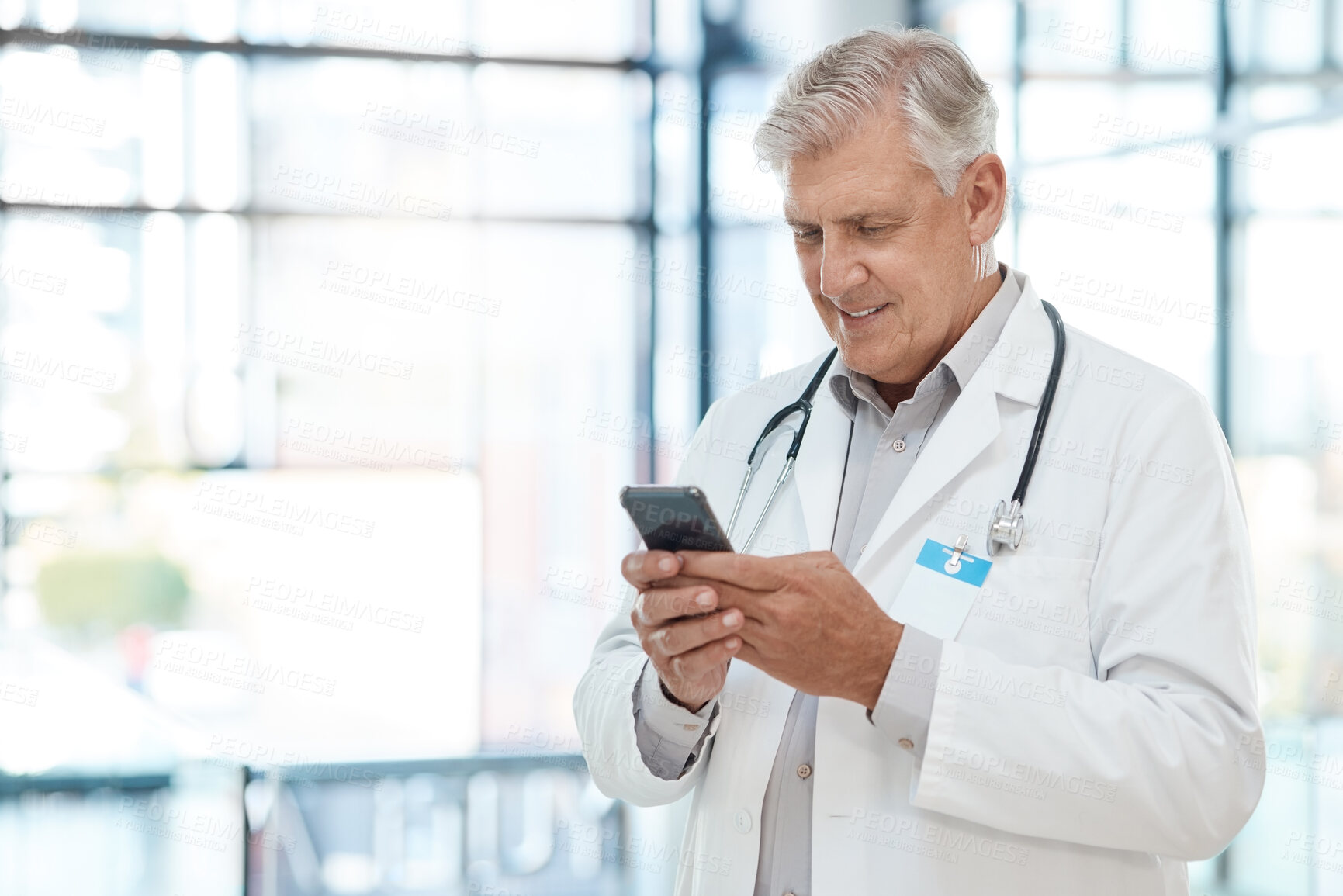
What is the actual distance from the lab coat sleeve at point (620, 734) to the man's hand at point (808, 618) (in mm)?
252

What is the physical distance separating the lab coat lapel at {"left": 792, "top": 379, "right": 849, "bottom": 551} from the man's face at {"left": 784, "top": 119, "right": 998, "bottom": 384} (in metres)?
0.12

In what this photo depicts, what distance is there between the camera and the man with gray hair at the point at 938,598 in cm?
108

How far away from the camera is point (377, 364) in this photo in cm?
416

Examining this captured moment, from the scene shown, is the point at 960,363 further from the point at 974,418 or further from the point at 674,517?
the point at 674,517

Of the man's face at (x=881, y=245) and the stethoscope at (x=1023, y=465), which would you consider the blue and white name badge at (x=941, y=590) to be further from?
the man's face at (x=881, y=245)

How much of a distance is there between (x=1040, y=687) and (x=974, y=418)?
1.11ft

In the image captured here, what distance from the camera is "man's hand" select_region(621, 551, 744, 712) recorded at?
110 cm

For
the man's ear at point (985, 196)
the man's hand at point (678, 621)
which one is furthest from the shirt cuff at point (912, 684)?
the man's ear at point (985, 196)

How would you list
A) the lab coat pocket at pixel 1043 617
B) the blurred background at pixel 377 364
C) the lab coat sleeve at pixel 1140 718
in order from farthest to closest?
the blurred background at pixel 377 364 < the lab coat pocket at pixel 1043 617 < the lab coat sleeve at pixel 1140 718

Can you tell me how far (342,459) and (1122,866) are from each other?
11.2ft

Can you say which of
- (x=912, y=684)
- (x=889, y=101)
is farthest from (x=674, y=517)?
(x=889, y=101)

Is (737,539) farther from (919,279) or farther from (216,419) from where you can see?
(216,419)

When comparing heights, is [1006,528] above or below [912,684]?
above

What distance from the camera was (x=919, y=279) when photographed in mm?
1299
